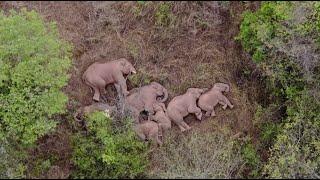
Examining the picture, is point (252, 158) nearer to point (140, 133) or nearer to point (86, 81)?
point (140, 133)

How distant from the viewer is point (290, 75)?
382 inches

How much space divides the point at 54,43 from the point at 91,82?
135 cm

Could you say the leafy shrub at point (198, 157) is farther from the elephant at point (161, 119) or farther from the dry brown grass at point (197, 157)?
the elephant at point (161, 119)

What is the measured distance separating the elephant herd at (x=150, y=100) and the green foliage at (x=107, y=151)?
389mm

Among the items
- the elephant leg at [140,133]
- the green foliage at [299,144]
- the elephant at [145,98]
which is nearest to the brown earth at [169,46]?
the elephant at [145,98]

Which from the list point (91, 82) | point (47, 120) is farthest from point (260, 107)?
point (47, 120)

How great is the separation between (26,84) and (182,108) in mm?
2800

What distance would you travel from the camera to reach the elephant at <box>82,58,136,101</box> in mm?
10008

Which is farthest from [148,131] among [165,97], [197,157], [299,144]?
[299,144]

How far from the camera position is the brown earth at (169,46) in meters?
10.1

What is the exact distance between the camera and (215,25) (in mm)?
11289

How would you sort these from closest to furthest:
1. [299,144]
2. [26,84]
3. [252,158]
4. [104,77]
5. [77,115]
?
[26,84], [299,144], [252,158], [77,115], [104,77]

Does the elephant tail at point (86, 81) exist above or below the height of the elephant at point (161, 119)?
above

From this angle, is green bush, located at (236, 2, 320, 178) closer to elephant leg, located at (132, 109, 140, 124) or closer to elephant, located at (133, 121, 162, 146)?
elephant, located at (133, 121, 162, 146)
